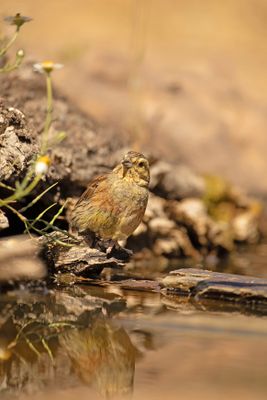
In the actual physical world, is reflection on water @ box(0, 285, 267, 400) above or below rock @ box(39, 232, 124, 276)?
below

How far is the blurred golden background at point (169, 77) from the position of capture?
10.2 m

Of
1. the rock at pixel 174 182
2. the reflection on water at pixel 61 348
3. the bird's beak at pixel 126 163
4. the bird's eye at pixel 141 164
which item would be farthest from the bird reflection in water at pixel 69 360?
the rock at pixel 174 182

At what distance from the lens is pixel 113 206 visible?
18.0 ft

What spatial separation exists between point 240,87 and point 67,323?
7517 millimetres

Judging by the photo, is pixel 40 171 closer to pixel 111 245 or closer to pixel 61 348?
pixel 61 348

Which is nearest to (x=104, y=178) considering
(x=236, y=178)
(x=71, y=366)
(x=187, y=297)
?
(x=187, y=297)

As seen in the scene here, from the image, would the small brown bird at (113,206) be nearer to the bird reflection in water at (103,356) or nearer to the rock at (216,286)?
the rock at (216,286)

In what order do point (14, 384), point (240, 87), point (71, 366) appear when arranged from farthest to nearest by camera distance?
point (240, 87)
point (71, 366)
point (14, 384)

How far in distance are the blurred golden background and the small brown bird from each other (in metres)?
3.37

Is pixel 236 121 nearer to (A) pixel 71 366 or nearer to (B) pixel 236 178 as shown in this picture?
(B) pixel 236 178

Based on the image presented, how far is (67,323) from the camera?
4.09 metres

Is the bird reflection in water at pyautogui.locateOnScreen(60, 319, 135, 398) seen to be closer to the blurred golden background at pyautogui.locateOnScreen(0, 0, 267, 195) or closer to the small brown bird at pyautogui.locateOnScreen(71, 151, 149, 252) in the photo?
the small brown bird at pyautogui.locateOnScreen(71, 151, 149, 252)

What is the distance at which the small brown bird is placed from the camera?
5.48 metres

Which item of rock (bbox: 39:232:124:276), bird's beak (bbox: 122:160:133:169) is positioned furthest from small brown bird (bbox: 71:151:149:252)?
rock (bbox: 39:232:124:276)
